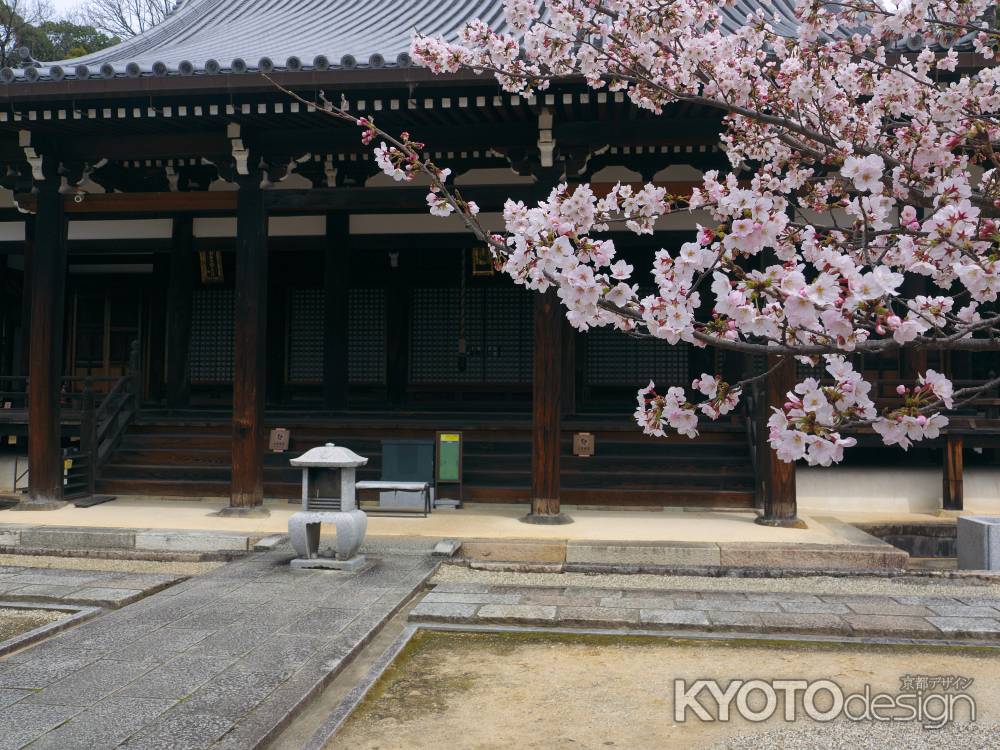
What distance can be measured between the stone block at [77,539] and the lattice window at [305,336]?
5569mm

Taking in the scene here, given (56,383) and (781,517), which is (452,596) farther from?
(56,383)

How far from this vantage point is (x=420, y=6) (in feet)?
42.8

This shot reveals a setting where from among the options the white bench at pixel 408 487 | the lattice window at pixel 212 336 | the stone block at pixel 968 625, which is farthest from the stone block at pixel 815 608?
the lattice window at pixel 212 336

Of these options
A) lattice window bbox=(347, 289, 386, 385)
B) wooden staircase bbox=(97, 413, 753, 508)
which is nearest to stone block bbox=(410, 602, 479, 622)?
wooden staircase bbox=(97, 413, 753, 508)

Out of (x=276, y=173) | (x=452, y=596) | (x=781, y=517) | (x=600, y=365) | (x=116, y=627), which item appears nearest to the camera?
(x=116, y=627)

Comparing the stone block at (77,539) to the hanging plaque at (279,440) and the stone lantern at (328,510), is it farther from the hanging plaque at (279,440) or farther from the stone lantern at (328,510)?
the hanging plaque at (279,440)

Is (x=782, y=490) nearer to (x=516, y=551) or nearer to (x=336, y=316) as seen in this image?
(x=516, y=551)

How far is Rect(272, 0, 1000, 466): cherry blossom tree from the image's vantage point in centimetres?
274

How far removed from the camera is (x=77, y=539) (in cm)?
814

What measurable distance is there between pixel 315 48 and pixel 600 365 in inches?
238

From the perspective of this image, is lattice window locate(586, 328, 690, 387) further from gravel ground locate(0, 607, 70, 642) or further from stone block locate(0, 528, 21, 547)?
gravel ground locate(0, 607, 70, 642)

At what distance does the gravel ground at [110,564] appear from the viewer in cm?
742

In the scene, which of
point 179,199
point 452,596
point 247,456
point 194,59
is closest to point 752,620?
point 452,596

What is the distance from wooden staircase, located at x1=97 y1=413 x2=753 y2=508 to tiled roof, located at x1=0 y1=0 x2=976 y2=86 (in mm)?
4539
